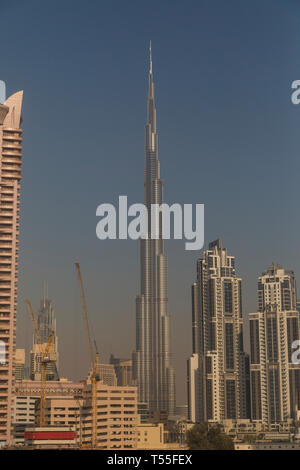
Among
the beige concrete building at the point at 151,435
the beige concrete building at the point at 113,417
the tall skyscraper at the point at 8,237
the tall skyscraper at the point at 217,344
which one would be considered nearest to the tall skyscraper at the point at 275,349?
the tall skyscraper at the point at 217,344

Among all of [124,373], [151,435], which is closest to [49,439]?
[151,435]

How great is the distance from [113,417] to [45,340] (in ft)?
17.1

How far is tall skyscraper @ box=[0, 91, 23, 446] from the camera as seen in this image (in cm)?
1706

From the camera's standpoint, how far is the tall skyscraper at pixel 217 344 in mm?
23609

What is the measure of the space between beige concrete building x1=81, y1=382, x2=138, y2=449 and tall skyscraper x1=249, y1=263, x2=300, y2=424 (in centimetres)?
483

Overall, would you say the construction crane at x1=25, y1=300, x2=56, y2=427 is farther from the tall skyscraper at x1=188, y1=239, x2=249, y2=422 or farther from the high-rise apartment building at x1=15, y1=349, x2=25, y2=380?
the tall skyscraper at x1=188, y1=239, x2=249, y2=422

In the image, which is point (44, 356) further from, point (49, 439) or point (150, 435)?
point (49, 439)

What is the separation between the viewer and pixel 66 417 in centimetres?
2039

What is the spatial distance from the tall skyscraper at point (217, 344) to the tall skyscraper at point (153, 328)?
39.9 inches

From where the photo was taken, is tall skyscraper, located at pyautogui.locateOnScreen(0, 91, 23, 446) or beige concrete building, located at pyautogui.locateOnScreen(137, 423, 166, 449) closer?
tall skyscraper, located at pyautogui.locateOnScreen(0, 91, 23, 446)

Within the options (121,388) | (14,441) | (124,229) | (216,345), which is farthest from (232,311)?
(124,229)

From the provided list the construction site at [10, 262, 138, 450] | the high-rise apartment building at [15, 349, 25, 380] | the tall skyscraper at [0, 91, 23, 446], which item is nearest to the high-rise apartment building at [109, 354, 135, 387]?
the construction site at [10, 262, 138, 450]

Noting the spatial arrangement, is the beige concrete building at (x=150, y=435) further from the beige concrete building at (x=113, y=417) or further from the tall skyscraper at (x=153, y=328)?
the tall skyscraper at (x=153, y=328)
